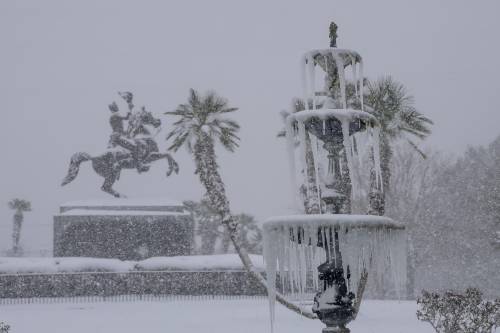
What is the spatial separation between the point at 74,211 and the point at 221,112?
13705mm

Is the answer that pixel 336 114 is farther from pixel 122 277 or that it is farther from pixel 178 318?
pixel 122 277

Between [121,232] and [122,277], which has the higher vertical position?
[121,232]

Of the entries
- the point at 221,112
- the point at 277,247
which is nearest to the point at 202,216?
the point at 221,112

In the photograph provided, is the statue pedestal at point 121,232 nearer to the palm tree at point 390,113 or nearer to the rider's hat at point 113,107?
the rider's hat at point 113,107

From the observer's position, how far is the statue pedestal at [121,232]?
36.9 m

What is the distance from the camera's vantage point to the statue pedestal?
36938mm

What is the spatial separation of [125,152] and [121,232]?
195 inches

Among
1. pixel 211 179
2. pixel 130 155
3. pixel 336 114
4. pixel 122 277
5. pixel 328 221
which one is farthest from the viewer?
pixel 130 155

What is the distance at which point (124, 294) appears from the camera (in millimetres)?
33438

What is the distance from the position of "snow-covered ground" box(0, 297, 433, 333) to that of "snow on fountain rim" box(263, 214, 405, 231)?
960 cm

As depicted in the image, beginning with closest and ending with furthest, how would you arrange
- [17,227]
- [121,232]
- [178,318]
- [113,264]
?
1. [178,318]
2. [113,264]
3. [121,232]
4. [17,227]

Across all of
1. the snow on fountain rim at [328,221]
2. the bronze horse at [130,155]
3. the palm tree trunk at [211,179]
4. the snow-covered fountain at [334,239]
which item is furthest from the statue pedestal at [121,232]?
the snow on fountain rim at [328,221]

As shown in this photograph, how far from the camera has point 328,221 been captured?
349 inches

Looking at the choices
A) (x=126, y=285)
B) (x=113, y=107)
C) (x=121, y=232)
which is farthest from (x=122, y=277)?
(x=113, y=107)
